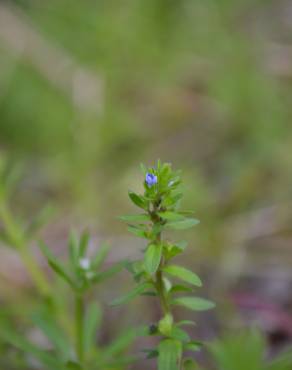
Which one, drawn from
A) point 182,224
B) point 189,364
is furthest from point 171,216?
point 189,364

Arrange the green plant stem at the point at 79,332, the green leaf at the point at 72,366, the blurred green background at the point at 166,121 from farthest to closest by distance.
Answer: the blurred green background at the point at 166,121 → the green plant stem at the point at 79,332 → the green leaf at the point at 72,366

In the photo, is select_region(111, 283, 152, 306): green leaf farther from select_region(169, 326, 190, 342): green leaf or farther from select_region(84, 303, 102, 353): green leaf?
select_region(84, 303, 102, 353): green leaf

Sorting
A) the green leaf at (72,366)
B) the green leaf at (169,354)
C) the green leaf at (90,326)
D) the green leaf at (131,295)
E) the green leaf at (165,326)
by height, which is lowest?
the green leaf at (169,354)

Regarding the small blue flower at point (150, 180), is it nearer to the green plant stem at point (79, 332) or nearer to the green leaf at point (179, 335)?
the green leaf at point (179, 335)

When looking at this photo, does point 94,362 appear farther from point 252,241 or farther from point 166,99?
point 166,99

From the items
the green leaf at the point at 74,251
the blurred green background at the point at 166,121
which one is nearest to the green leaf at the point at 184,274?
the green leaf at the point at 74,251

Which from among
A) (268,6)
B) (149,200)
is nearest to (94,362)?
(149,200)

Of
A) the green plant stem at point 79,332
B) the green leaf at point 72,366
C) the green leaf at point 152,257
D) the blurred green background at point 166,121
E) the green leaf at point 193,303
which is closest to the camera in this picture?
the green leaf at point 152,257
